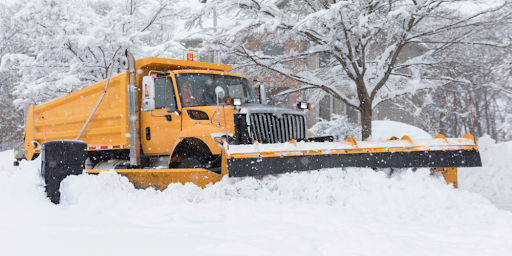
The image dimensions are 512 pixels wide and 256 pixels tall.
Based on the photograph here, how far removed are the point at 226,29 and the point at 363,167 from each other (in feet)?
17.1

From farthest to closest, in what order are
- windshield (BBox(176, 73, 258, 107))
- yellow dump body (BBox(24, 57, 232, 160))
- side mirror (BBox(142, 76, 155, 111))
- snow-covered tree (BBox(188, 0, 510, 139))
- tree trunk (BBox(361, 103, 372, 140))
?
1. tree trunk (BBox(361, 103, 372, 140))
2. snow-covered tree (BBox(188, 0, 510, 139))
3. yellow dump body (BBox(24, 57, 232, 160))
4. windshield (BBox(176, 73, 258, 107))
5. side mirror (BBox(142, 76, 155, 111))

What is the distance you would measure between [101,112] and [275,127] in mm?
3371

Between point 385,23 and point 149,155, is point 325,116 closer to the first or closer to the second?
point 385,23

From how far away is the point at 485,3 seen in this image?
28.6 ft

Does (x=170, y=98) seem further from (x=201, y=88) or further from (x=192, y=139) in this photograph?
(x=192, y=139)

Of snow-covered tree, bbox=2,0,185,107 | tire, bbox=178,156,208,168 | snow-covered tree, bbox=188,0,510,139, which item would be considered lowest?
tire, bbox=178,156,208,168

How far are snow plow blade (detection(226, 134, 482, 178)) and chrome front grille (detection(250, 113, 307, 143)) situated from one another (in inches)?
32.1

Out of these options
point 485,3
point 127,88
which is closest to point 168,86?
point 127,88

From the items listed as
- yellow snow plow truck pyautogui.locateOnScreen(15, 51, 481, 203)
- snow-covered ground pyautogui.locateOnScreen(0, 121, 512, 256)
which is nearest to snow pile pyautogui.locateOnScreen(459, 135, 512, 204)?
yellow snow plow truck pyautogui.locateOnScreen(15, 51, 481, 203)

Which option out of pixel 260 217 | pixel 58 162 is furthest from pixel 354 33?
pixel 58 162

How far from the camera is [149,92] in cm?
624

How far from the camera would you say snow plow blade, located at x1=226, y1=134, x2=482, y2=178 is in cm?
502

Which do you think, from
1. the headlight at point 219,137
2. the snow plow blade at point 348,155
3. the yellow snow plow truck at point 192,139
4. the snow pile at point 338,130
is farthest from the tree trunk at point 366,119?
the headlight at point 219,137

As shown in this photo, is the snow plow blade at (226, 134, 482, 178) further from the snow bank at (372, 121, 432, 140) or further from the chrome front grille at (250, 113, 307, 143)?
the snow bank at (372, 121, 432, 140)
